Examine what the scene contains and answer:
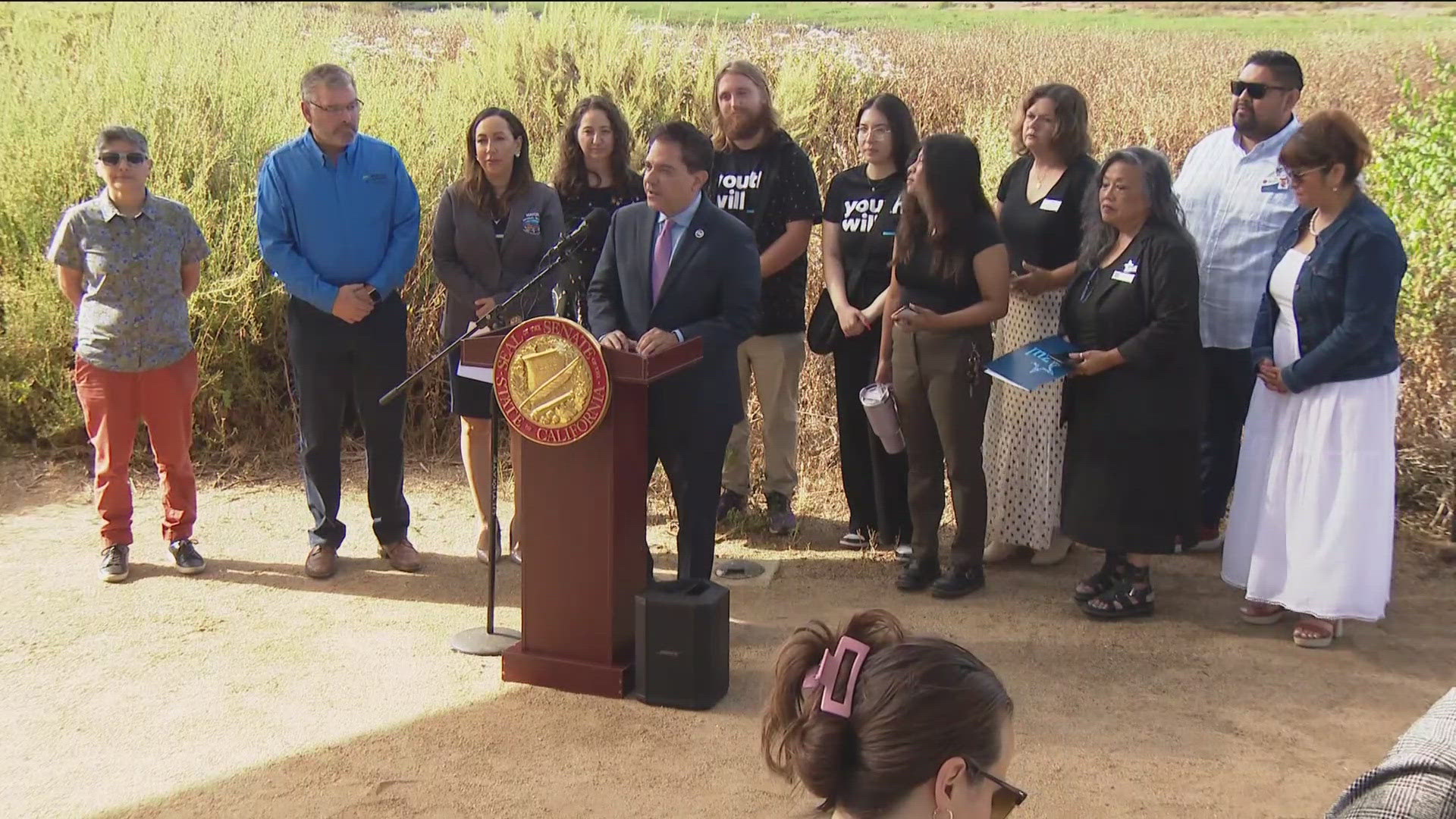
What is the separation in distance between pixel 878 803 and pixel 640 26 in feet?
36.2

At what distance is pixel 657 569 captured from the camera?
232 inches

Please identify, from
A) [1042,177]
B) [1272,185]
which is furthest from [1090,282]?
[1272,185]

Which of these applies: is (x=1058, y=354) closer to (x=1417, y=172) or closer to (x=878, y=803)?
(x=1417, y=172)

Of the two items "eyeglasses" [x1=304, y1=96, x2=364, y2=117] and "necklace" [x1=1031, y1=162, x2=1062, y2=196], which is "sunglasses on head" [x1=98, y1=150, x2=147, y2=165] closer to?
"eyeglasses" [x1=304, y1=96, x2=364, y2=117]

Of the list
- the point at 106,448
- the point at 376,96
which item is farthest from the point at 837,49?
the point at 106,448

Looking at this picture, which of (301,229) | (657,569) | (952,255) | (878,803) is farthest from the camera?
(657,569)

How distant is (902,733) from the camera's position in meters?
2.01

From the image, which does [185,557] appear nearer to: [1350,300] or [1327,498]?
[1327,498]

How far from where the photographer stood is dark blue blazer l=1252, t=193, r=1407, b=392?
4672mm

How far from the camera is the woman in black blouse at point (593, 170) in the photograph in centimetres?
565

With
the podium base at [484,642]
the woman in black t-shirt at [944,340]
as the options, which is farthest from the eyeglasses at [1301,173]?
the podium base at [484,642]

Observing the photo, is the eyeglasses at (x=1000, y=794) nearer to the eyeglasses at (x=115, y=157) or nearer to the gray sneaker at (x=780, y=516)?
the gray sneaker at (x=780, y=516)

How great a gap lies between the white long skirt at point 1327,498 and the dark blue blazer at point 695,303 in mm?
2009

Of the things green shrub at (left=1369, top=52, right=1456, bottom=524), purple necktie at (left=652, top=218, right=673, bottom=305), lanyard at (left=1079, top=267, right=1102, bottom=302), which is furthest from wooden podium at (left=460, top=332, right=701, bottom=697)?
green shrub at (left=1369, top=52, right=1456, bottom=524)
